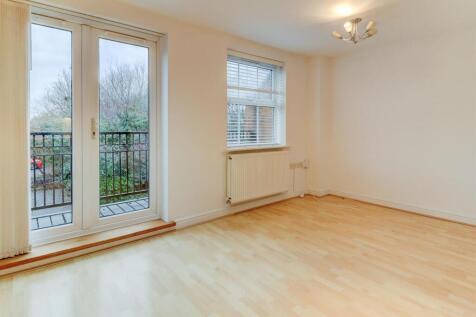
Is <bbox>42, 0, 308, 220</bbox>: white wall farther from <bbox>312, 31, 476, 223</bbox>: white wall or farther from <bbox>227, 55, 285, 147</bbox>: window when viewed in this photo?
<bbox>312, 31, 476, 223</bbox>: white wall

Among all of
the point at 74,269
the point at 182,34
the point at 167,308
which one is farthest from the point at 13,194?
the point at 182,34

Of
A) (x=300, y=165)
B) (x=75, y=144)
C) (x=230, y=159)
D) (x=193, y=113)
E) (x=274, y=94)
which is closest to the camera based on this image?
(x=75, y=144)

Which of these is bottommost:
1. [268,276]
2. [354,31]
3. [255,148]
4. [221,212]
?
[268,276]

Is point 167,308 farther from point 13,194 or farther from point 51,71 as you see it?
point 51,71

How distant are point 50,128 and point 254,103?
2.72 metres

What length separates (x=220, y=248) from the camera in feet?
9.36

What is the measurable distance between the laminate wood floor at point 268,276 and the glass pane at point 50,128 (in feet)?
2.08

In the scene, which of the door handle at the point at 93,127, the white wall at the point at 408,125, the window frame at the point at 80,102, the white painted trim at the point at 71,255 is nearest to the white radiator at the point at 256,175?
the white wall at the point at 408,125

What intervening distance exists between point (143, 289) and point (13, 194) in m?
1.41

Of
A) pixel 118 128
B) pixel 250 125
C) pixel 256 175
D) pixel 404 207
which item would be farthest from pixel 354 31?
pixel 118 128

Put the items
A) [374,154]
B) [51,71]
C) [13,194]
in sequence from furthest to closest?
1. [374,154]
2. [51,71]
3. [13,194]

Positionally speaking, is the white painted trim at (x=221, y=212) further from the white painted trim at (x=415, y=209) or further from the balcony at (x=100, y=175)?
the white painted trim at (x=415, y=209)

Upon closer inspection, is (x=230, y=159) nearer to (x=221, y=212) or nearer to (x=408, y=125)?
(x=221, y=212)

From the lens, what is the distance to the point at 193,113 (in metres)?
3.50
